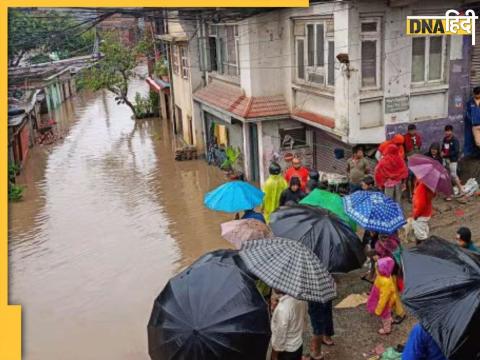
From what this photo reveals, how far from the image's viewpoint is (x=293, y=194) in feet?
26.2

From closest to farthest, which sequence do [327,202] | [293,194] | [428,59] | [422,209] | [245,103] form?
[327,202] < [293,194] < [422,209] < [428,59] < [245,103]

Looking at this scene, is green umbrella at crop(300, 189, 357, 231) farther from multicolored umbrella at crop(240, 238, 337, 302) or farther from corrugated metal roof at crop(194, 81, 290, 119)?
corrugated metal roof at crop(194, 81, 290, 119)

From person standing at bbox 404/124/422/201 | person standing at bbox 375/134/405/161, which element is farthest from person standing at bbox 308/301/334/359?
person standing at bbox 404/124/422/201

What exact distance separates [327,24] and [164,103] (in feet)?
63.4

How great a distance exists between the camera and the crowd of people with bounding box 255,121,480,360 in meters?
5.15

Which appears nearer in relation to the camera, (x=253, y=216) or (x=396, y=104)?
(x=253, y=216)

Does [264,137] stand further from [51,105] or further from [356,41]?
[51,105]

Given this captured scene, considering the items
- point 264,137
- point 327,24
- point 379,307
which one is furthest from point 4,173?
point 264,137

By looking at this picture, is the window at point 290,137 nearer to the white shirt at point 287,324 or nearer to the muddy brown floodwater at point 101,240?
the muddy brown floodwater at point 101,240

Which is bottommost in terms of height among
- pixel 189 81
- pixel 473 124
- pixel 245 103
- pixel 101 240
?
pixel 101 240

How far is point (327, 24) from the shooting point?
1130 centimetres

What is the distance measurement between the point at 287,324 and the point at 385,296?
1850mm

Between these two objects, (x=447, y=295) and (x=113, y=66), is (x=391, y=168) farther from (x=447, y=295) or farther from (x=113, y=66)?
(x=113, y=66)

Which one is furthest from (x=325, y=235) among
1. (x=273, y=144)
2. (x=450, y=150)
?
(x=273, y=144)
